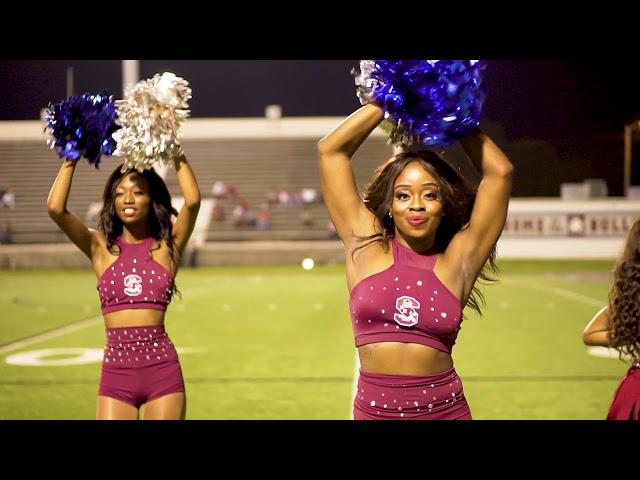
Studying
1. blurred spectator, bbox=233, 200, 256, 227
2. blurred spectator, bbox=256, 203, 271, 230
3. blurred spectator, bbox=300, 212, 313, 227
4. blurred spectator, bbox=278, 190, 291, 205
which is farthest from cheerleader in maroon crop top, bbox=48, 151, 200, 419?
blurred spectator, bbox=278, 190, 291, 205

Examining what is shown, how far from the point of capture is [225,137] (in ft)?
84.4

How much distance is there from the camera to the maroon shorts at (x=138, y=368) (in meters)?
2.79

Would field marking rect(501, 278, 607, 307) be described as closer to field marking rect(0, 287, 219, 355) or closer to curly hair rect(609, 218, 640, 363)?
field marking rect(0, 287, 219, 355)

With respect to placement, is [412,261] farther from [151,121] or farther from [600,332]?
[151,121]

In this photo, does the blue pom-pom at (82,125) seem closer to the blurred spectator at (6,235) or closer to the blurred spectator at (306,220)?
the blurred spectator at (6,235)

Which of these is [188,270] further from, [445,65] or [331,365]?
[445,65]

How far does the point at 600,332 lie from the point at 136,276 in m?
1.76

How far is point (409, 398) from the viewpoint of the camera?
7.05ft

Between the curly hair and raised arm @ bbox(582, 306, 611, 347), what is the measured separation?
17mm

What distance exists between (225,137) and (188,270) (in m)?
11.6

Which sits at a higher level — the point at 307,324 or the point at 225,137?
the point at 225,137

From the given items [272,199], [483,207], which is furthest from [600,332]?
[272,199]

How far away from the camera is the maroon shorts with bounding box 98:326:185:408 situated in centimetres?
279
